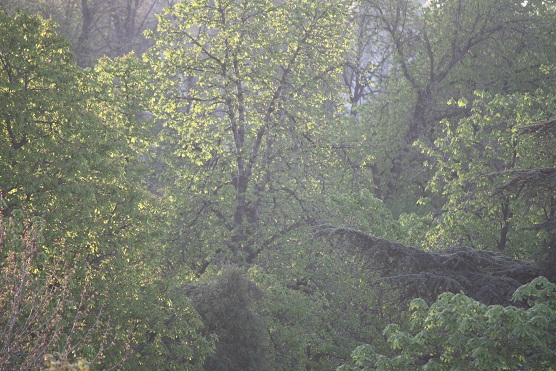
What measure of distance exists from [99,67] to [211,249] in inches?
255

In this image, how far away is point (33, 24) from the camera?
1305 centimetres

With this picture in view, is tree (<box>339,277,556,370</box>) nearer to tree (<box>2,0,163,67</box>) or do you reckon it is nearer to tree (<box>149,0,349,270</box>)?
tree (<box>149,0,349,270</box>)

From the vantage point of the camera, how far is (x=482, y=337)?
10.2 m

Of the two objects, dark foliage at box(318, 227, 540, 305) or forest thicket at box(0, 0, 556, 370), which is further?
dark foliage at box(318, 227, 540, 305)

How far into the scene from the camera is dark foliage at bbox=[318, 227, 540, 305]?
12641 millimetres

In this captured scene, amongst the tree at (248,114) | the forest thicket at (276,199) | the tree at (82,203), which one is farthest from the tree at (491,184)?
the tree at (82,203)

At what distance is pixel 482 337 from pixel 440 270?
3.12 metres

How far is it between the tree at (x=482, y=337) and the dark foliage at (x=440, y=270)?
139 centimetres

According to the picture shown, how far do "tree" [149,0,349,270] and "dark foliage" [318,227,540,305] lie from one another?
762 centimetres

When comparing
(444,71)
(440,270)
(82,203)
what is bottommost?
(440,270)

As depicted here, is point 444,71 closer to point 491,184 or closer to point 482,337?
point 491,184

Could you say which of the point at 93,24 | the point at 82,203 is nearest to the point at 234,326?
the point at 82,203

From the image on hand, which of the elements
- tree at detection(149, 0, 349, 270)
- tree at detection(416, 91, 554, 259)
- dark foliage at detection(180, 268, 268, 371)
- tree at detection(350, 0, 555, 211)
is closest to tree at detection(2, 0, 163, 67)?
tree at detection(149, 0, 349, 270)

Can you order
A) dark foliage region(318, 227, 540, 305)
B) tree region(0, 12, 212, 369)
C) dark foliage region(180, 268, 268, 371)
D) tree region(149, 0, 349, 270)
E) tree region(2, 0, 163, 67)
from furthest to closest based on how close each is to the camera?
tree region(2, 0, 163, 67), tree region(149, 0, 349, 270), dark foliage region(180, 268, 268, 371), dark foliage region(318, 227, 540, 305), tree region(0, 12, 212, 369)
